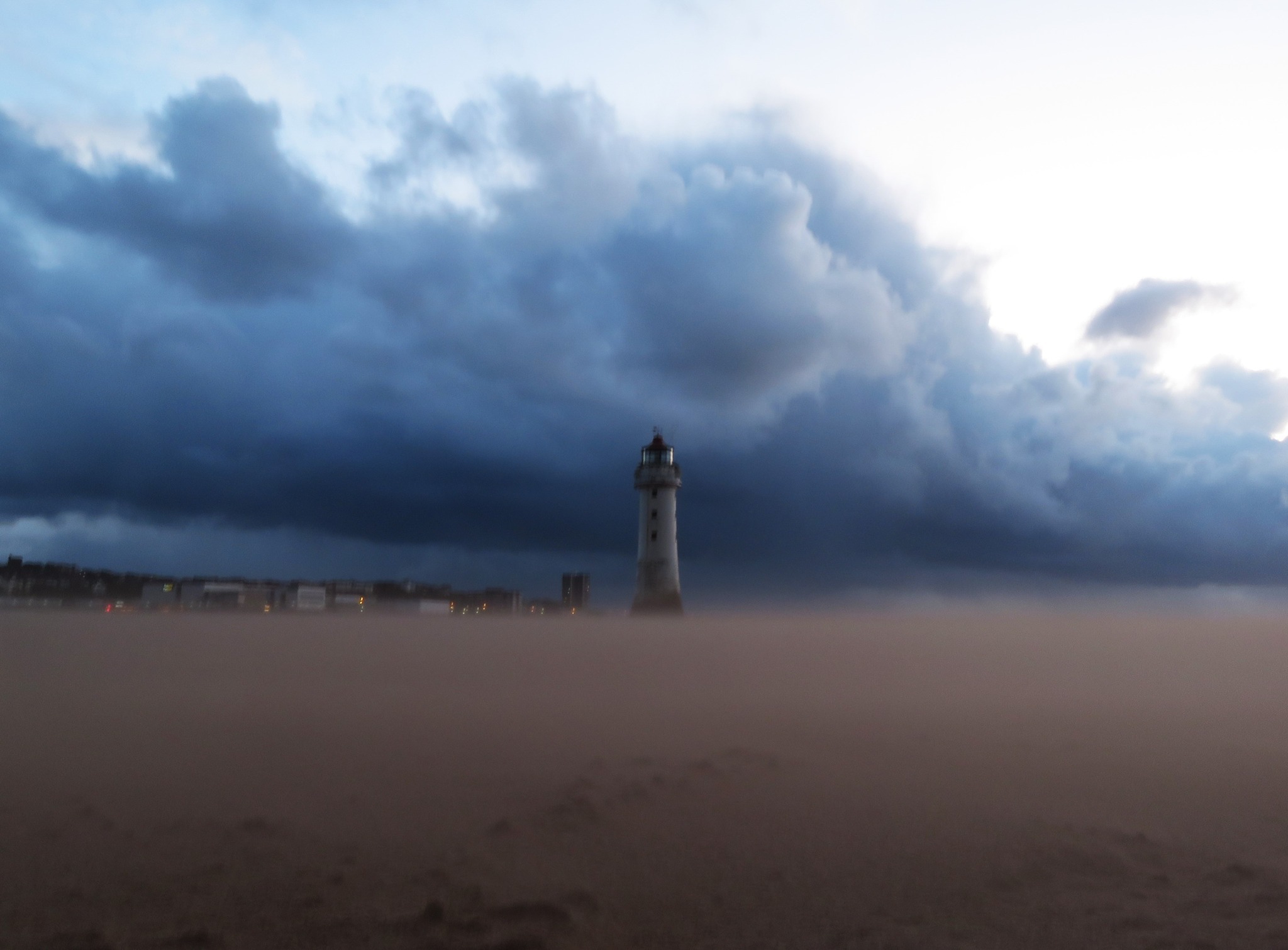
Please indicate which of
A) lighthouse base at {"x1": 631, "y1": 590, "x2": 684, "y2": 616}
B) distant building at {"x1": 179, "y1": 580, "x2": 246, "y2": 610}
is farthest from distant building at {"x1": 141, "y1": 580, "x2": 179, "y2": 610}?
lighthouse base at {"x1": 631, "y1": 590, "x2": 684, "y2": 616}

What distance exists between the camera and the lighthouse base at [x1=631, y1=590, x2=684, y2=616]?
4984cm

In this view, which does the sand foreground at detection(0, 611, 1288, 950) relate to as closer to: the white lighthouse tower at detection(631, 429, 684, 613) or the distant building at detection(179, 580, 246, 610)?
the white lighthouse tower at detection(631, 429, 684, 613)

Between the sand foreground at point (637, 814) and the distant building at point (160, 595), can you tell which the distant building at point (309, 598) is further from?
the sand foreground at point (637, 814)

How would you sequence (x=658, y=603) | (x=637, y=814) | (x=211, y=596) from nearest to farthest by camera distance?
(x=637, y=814)
(x=658, y=603)
(x=211, y=596)

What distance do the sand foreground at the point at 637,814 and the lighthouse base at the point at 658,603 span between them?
34875 millimetres

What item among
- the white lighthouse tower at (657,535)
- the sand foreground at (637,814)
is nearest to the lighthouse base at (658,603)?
the white lighthouse tower at (657,535)

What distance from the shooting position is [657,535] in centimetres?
5147

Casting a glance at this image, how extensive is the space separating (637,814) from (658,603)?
1709 inches

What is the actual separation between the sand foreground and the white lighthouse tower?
116 feet

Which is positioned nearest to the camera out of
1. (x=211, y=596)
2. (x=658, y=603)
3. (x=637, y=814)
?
(x=637, y=814)

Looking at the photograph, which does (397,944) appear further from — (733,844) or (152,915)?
(733,844)

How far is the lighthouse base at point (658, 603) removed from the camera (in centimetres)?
4984

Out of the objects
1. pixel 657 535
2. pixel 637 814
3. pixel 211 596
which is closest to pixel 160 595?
pixel 211 596

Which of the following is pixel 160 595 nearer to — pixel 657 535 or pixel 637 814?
pixel 657 535
